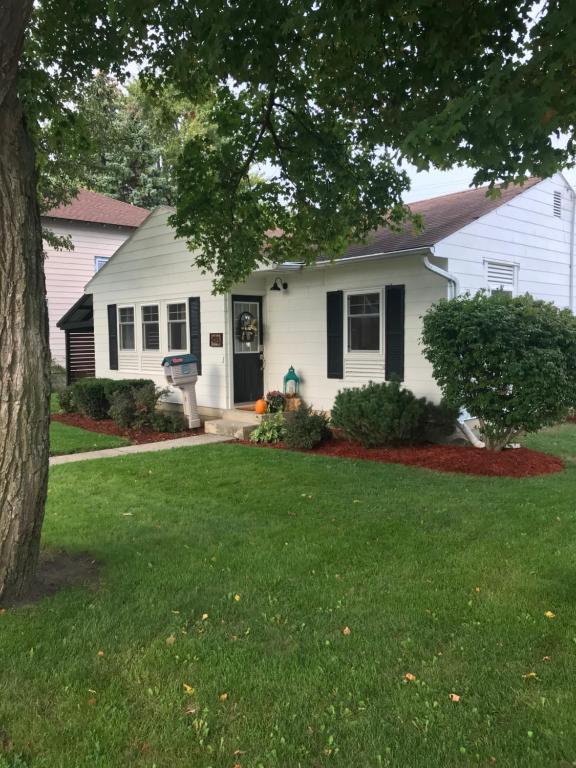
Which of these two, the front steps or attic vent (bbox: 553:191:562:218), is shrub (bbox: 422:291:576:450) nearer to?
the front steps

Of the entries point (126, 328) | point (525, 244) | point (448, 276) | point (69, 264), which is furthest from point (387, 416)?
point (69, 264)

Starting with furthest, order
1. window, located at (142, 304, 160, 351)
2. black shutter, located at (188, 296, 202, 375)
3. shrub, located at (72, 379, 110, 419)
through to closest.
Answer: window, located at (142, 304, 160, 351) < shrub, located at (72, 379, 110, 419) < black shutter, located at (188, 296, 202, 375)

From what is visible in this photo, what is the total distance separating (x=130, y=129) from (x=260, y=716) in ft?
95.8

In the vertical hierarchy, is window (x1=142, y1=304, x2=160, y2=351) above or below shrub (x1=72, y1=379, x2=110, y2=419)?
above

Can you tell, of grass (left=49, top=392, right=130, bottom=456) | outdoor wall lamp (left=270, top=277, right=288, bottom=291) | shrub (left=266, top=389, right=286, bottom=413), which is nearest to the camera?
grass (left=49, top=392, right=130, bottom=456)

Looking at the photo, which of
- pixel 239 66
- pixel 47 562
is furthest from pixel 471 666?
pixel 239 66

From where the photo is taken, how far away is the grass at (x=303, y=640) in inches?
97.8

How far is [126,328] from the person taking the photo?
14.4 meters

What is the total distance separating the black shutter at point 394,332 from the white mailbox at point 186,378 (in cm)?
386

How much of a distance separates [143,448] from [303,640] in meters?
6.87

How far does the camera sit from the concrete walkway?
29.3 feet

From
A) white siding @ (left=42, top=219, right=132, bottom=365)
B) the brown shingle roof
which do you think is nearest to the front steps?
the brown shingle roof

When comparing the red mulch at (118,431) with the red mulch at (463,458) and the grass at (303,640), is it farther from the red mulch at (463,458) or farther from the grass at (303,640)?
the grass at (303,640)

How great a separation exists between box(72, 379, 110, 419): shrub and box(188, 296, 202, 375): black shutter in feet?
7.30
